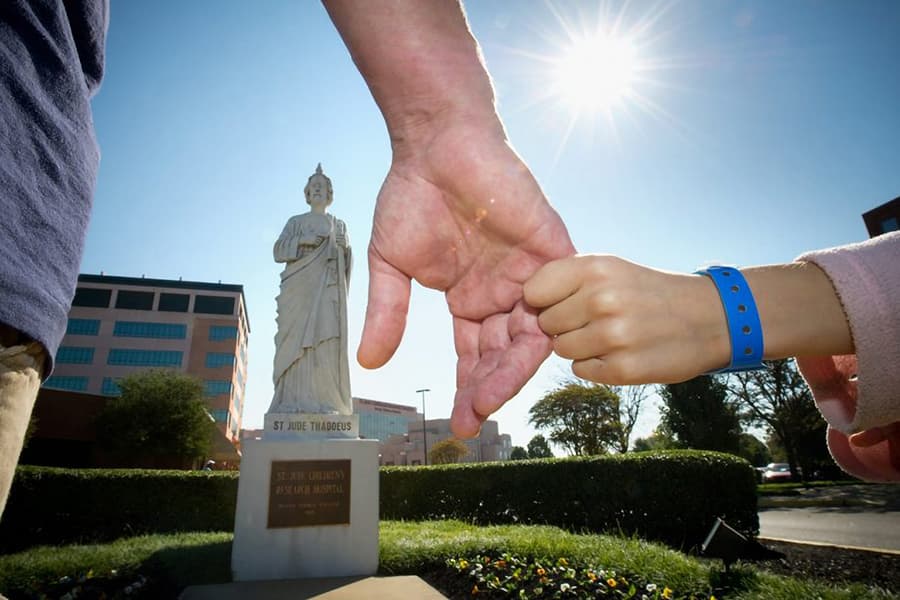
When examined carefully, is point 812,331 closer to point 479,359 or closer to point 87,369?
point 479,359

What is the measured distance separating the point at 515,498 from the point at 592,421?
20.3m

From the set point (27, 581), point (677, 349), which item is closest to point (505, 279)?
point (677, 349)

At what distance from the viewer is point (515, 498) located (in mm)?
10305

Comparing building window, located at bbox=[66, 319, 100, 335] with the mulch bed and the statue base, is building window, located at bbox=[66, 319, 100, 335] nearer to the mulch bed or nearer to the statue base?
the statue base

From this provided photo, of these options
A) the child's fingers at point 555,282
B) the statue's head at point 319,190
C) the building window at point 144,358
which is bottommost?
the child's fingers at point 555,282

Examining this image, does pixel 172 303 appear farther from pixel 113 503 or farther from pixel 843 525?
pixel 843 525

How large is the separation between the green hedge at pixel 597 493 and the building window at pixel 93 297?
46121mm

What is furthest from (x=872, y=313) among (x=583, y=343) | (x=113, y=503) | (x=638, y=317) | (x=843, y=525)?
(x=113, y=503)

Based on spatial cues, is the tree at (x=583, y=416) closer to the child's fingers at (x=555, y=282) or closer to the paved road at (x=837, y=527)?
the paved road at (x=837, y=527)

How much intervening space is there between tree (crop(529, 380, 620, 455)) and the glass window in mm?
32931

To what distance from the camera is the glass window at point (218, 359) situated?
154ft

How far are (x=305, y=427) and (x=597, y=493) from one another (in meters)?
5.91

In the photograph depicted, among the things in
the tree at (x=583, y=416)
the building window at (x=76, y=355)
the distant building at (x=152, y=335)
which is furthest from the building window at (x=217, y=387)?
the tree at (x=583, y=416)

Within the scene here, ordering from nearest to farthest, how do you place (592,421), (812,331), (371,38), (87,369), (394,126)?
(812,331)
(371,38)
(394,126)
(592,421)
(87,369)
